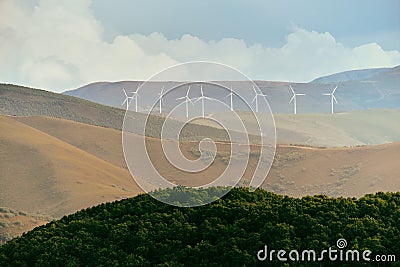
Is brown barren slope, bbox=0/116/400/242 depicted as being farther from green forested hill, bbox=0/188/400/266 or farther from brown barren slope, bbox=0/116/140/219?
green forested hill, bbox=0/188/400/266

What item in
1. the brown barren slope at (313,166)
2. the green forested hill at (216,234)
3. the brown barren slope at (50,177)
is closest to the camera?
the green forested hill at (216,234)

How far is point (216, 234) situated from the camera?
11.9 m

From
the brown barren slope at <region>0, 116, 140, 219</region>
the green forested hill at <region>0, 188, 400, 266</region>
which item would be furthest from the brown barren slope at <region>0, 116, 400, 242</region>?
the green forested hill at <region>0, 188, 400, 266</region>

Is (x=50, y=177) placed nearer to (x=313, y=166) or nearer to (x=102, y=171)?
(x=102, y=171)

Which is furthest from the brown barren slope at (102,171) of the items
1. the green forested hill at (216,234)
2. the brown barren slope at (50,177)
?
the green forested hill at (216,234)

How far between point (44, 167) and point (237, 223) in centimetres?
3948

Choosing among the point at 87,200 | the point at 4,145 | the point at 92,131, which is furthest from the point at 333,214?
the point at 92,131

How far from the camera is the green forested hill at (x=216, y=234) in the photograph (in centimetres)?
1152

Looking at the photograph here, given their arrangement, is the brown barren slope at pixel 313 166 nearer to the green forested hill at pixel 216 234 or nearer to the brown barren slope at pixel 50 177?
the brown barren slope at pixel 50 177

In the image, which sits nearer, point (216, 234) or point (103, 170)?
point (216, 234)

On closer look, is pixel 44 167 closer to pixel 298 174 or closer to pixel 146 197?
pixel 298 174

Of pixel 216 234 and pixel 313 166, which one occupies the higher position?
pixel 313 166

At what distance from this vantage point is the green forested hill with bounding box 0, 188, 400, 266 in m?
11.5

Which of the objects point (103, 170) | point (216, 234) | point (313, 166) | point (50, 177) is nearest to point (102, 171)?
point (103, 170)
